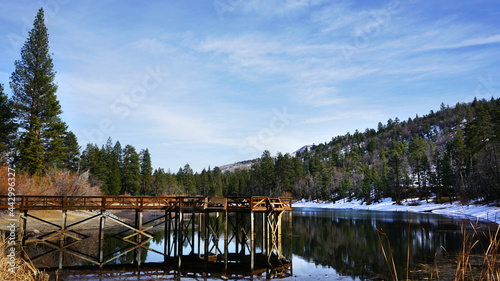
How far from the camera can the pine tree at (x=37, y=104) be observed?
160 ft

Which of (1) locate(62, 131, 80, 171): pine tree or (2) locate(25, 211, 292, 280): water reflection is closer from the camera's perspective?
(2) locate(25, 211, 292, 280): water reflection

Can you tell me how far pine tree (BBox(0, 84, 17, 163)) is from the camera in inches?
1929

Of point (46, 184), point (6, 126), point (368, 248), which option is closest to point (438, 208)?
point (368, 248)

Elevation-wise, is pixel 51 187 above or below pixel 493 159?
below

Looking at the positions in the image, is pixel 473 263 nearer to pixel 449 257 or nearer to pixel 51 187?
pixel 449 257

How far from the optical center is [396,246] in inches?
1324

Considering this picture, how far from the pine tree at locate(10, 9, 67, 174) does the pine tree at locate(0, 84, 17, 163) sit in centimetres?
95

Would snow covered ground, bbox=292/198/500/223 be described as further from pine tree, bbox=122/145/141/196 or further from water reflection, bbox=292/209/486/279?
pine tree, bbox=122/145/141/196

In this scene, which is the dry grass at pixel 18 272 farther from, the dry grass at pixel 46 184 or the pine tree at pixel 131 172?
the pine tree at pixel 131 172

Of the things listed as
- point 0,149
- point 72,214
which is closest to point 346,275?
point 72,214

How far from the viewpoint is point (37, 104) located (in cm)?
5078

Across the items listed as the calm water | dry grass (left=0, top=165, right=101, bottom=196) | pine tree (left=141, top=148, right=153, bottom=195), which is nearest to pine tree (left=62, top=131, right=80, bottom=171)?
pine tree (left=141, top=148, right=153, bottom=195)

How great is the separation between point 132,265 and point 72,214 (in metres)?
27.0

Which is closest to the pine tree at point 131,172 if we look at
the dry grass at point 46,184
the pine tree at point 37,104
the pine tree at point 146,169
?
the pine tree at point 146,169
